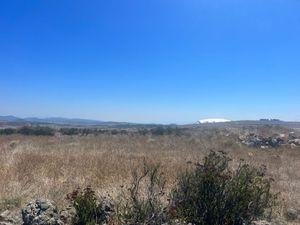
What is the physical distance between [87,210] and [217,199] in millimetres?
1964

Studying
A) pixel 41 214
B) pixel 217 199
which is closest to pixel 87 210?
pixel 41 214

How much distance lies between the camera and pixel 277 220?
6359mm

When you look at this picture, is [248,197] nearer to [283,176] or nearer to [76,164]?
[76,164]

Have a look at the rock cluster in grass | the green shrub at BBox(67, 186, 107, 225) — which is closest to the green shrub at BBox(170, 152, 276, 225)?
the green shrub at BBox(67, 186, 107, 225)

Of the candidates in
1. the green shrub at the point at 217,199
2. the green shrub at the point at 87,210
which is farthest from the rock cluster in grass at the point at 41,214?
the green shrub at the point at 217,199

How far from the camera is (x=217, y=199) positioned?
19.7ft

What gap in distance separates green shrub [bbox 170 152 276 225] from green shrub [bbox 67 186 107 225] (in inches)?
43.1

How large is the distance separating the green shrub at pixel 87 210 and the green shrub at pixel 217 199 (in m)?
1.09

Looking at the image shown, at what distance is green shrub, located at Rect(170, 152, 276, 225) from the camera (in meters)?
5.92

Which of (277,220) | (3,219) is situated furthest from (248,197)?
(3,219)

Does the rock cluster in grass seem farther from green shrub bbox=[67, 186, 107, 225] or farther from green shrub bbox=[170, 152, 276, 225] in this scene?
green shrub bbox=[170, 152, 276, 225]

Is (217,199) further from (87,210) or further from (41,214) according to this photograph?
(41,214)

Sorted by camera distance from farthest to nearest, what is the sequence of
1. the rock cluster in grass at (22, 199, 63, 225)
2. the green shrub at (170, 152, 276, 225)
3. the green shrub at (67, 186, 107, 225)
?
the green shrub at (170, 152, 276, 225), the green shrub at (67, 186, 107, 225), the rock cluster in grass at (22, 199, 63, 225)

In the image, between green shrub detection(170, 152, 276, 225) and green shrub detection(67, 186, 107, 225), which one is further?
green shrub detection(170, 152, 276, 225)
